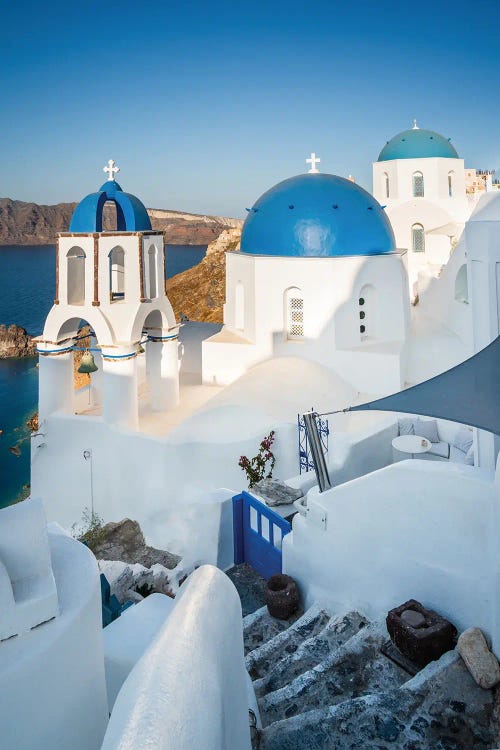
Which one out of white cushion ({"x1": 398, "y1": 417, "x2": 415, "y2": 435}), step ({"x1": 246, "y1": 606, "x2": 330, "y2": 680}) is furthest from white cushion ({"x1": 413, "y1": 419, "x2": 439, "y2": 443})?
step ({"x1": 246, "y1": 606, "x2": 330, "y2": 680})

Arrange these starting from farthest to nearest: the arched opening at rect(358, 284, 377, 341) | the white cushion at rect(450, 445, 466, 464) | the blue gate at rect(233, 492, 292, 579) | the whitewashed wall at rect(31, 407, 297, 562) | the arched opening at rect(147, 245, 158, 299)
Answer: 1. the arched opening at rect(147, 245, 158, 299)
2. the arched opening at rect(358, 284, 377, 341)
3. the whitewashed wall at rect(31, 407, 297, 562)
4. the white cushion at rect(450, 445, 466, 464)
5. the blue gate at rect(233, 492, 292, 579)

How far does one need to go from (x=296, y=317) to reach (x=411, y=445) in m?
3.86

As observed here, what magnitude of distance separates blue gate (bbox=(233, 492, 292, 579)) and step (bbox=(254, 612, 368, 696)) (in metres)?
1.43

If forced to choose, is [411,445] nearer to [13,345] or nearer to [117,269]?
[117,269]

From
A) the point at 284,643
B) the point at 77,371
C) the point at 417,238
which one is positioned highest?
the point at 417,238

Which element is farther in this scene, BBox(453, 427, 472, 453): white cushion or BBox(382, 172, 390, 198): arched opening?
BBox(382, 172, 390, 198): arched opening

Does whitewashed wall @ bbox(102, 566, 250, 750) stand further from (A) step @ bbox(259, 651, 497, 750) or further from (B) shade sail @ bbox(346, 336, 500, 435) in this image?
(B) shade sail @ bbox(346, 336, 500, 435)

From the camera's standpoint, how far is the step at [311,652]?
4.70 m

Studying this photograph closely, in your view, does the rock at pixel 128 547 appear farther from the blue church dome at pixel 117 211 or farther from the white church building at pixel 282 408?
the blue church dome at pixel 117 211

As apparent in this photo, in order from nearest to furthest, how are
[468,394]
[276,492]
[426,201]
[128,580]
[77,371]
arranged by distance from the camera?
[468,394]
[128,580]
[276,492]
[77,371]
[426,201]

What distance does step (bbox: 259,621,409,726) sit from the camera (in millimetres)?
4215

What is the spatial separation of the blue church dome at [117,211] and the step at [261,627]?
7359mm

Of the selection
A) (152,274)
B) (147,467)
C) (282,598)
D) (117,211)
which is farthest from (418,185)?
(282,598)

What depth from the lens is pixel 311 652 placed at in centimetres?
497
